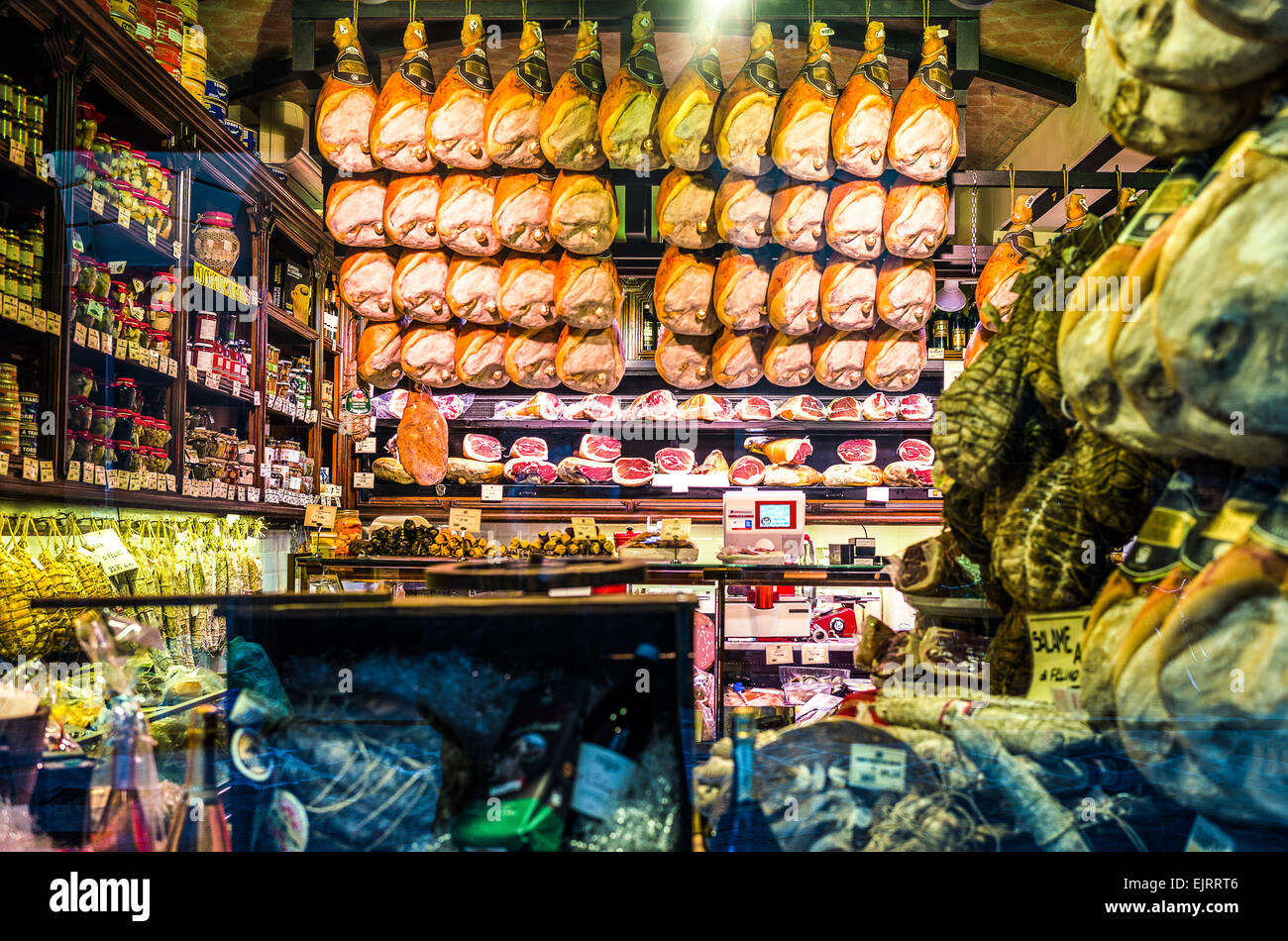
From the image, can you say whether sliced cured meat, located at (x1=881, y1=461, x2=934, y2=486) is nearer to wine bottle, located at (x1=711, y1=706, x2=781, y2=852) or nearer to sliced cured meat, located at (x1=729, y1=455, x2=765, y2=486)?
sliced cured meat, located at (x1=729, y1=455, x2=765, y2=486)

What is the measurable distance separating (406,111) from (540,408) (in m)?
2.49

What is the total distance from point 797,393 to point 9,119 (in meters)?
4.32

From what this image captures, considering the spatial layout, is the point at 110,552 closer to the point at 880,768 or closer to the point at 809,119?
the point at 809,119

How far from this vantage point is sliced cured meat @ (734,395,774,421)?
5.62m

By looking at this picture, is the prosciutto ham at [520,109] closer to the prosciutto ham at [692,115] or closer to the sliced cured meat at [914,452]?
the prosciutto ham at [692,115]

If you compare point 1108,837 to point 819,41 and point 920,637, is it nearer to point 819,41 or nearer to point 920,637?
point 920,637

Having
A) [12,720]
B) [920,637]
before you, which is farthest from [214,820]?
[920,637]

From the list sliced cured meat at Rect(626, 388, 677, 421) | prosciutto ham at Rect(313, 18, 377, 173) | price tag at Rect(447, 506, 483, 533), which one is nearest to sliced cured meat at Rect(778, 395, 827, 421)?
sliced cured meat at Rect(626, 388, 677, 421)

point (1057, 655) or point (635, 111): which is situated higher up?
point (635, 111)

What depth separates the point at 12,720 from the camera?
110 cm

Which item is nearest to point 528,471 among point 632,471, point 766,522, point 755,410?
point 632,471

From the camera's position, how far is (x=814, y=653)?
5121 millimetres

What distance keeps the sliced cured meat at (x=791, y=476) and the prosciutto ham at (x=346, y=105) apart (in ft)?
10.6

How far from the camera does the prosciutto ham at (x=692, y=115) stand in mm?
2799
